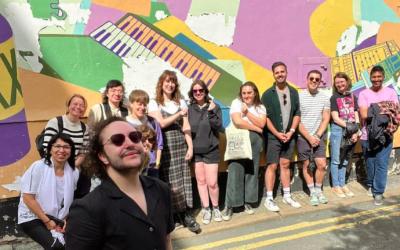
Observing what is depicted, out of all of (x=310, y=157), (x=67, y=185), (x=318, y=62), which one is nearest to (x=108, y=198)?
(x=67, y=185)

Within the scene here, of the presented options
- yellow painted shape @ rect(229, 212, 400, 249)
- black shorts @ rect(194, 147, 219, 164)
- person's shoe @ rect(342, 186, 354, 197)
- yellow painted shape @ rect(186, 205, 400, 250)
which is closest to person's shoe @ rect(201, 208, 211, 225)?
yellow painted shape @ rect(186, 205, 400, 250)

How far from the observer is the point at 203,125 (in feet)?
17.4

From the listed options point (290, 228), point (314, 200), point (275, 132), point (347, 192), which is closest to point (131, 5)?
point (275, 132)

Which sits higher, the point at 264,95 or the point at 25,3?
Answer: the point at 25,3

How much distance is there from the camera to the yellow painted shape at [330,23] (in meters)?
6.61

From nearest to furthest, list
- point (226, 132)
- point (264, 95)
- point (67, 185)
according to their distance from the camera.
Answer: point (67, 185), point (226, 132), point (264, 95)

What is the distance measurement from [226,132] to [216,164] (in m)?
0.46

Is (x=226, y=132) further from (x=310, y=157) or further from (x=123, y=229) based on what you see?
(x=123, y=229)

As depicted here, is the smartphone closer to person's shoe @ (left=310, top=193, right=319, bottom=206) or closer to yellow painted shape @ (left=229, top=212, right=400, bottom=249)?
yellow painted shape @ (left=229, top=212, right=400, bottom=249)

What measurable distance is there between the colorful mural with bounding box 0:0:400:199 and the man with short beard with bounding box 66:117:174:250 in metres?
2.97

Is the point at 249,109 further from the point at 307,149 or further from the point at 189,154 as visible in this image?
the point at 307,149

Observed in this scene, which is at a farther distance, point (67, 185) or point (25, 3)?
point (25, 3)

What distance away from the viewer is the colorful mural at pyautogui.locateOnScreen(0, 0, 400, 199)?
4.71m

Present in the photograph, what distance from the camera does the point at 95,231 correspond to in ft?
6.40
